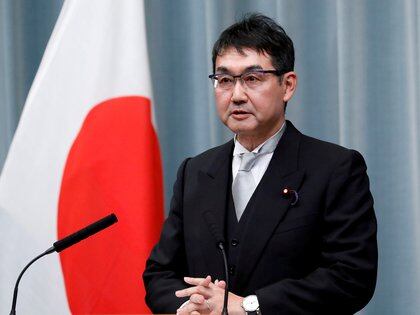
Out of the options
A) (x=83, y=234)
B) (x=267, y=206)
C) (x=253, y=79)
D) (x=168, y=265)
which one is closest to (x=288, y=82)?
(x=253, y=79)

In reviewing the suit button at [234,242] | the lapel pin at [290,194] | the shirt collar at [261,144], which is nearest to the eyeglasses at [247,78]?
the shirt collar at [261,144]

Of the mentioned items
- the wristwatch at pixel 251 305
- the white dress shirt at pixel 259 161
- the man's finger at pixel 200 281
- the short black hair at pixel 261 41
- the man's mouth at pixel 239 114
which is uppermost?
the short black hair at pixel 261 41

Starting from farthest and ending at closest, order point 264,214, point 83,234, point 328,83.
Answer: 1. point 328,83
2. point 264,214
3. point 83,234

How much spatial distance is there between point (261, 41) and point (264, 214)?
1.45 feet

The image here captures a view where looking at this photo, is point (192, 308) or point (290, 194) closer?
point (192, 308)

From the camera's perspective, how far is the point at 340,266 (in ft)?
5.84

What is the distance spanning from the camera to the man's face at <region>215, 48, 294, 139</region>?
76.7 inches

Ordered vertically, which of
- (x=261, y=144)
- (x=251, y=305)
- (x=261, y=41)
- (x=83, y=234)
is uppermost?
(x=261, y=41)

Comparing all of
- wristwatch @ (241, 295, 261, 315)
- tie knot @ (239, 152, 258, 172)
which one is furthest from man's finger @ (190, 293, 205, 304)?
tie knot @ (239, 152, 258, 172)

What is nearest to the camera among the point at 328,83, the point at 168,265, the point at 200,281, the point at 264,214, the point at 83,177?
the point at 200,281

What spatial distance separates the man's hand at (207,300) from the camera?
68.2 inches

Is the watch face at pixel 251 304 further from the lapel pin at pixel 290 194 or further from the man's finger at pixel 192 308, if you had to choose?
the lapel pin at pixel 290 194

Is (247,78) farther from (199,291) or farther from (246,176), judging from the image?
(199,291)

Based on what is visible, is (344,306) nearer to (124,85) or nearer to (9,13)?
(124,85)
